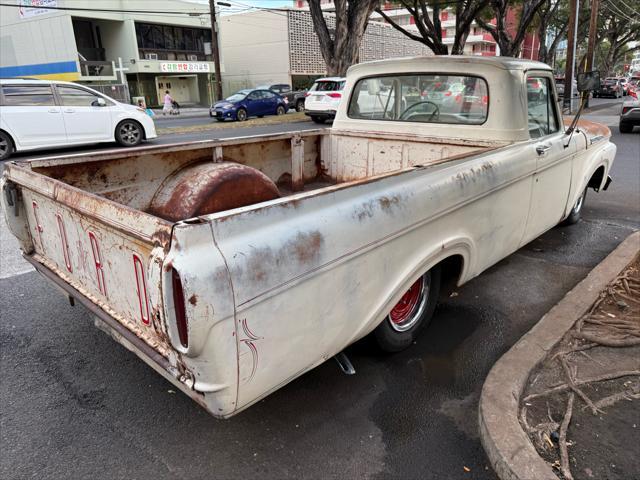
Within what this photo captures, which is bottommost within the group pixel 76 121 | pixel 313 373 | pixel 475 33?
pixel 313 373

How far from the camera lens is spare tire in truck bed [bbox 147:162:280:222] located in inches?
115

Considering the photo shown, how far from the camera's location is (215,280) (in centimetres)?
173

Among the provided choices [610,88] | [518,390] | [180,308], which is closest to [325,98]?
[518,390]

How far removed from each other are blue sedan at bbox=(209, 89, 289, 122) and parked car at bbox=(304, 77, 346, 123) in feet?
11.8

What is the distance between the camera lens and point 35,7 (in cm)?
3133

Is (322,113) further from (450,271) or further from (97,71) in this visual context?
(97,71)

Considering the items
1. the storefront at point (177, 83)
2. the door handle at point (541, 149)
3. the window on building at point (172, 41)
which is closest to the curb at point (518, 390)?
the door handle at point (541, 149)

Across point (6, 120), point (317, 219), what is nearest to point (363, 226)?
point (317, 219)

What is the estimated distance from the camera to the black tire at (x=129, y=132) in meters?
12.3

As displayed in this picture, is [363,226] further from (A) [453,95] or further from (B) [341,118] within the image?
(B) [341,118]

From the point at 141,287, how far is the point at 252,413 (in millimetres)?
1037

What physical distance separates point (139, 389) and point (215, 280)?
1.51m

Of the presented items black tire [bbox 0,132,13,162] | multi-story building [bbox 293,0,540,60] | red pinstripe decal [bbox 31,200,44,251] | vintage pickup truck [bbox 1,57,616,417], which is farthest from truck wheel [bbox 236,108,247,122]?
multi-story building [bbox 293,0,540,60]

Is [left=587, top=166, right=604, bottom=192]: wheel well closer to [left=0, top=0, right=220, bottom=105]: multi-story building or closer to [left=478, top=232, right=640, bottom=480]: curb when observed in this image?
[left=478, top=232, right=640, bottom=480]: curb
